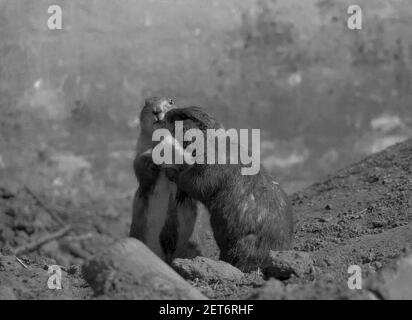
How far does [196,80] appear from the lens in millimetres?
10734

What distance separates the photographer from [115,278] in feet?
11.1

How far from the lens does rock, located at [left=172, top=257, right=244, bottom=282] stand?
4.05 meters

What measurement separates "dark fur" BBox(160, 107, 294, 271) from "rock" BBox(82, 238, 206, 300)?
3.70ft

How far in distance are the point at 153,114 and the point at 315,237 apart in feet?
4.80

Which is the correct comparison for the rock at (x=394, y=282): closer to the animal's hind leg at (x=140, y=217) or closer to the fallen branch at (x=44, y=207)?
the animal's hind leg at (x=140, y=217)

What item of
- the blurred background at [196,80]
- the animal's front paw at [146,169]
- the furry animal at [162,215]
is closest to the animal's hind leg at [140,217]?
the furry animal at [162,215]

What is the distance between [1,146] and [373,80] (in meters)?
4.72

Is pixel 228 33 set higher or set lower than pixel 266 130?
higher

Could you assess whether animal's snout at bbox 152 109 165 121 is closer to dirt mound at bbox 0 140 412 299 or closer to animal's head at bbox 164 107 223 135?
animal's head at bbox 164 107 223 135

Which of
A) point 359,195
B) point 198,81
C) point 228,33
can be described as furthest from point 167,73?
point 359,195

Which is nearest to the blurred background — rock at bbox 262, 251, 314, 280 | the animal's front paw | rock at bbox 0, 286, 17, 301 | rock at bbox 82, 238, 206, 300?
the animal's front paw

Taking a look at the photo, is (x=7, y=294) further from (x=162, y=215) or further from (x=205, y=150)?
(x=205, y=150)

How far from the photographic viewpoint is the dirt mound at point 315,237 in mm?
3636
